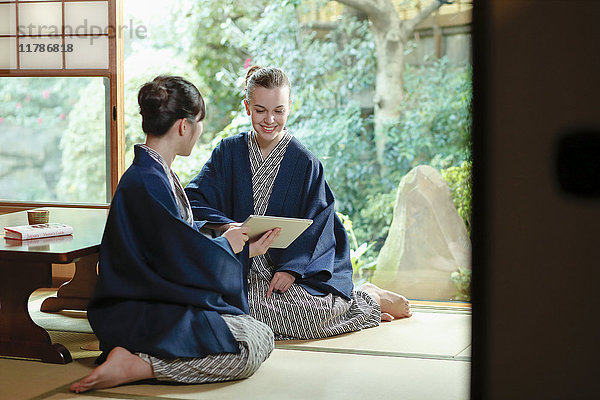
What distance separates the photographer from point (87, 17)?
4.92 meters

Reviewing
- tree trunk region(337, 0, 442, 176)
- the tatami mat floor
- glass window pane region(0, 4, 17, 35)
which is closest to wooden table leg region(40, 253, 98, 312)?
the tatami mat floor

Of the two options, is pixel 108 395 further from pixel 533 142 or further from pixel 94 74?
pixel 94 74

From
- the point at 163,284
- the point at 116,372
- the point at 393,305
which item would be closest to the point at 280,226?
the point at 163,284

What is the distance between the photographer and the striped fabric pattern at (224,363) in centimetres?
264

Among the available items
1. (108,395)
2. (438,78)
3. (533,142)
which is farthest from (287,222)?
(438,78)

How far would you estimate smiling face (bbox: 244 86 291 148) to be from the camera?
3.42m

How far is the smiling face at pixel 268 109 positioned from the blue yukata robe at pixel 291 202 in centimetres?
15

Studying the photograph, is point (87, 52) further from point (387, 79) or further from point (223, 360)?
point (223, 360)

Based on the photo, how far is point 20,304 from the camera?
3.09 metres

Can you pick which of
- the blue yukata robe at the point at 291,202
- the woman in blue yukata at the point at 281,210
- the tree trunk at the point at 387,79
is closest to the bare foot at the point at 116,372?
the woman in blue yukata at the point at 281,210

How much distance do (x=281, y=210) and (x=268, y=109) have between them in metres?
0.47

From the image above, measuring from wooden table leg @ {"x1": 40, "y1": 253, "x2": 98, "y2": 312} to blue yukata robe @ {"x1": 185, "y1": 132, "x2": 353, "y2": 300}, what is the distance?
0.79m

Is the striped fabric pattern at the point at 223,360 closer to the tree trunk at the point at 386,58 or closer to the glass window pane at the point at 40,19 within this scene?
the glass window pane at the point at 40,19

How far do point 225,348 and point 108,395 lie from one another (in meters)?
0.43
